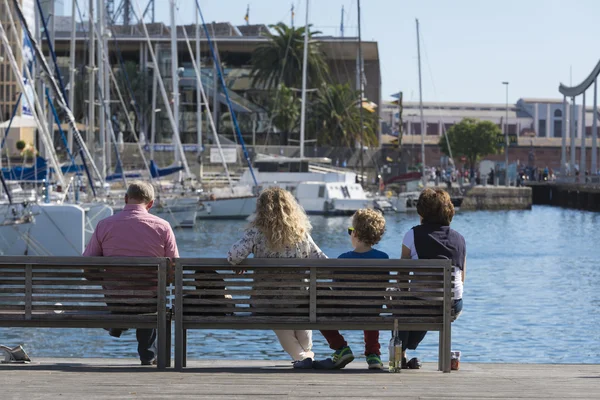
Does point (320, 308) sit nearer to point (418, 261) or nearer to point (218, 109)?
point (418, 261)

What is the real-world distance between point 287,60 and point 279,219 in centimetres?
8093

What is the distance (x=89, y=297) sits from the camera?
31.0ft

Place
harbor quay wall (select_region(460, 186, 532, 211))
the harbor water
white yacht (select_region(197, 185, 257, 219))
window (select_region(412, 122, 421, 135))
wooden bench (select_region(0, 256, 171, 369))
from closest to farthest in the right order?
1. wooden bench (select_region(0, 256, 171, 369))
2. the harbor water
3. white yacht (select_region(197, 185, 257, 219))
4. harbor quay wall (select_region(460, 186, 532, 211))
5. window (select_region(412, 122, 421, 135))

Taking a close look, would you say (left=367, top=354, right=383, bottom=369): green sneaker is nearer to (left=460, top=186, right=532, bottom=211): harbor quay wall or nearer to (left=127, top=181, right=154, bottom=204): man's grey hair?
(left=127, top=181, right=154, bottom=204): man's grey hair

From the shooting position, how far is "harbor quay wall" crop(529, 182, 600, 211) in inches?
3278

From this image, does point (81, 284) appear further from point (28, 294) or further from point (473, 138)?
point (473, 138)

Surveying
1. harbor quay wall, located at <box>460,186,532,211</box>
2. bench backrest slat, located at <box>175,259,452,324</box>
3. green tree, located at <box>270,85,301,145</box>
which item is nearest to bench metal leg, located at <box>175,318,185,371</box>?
bench backrest slat, located at <box>175,259,452,324</box>

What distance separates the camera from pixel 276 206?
923cm

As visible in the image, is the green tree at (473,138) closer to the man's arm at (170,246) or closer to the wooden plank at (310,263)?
the man's arm at (170,246)

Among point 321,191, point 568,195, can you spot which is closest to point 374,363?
point 321,191

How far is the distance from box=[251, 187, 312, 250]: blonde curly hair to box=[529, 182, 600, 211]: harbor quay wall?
242ft

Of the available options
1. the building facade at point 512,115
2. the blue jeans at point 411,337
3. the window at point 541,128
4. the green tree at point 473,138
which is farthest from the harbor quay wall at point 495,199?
the window at point 541,128

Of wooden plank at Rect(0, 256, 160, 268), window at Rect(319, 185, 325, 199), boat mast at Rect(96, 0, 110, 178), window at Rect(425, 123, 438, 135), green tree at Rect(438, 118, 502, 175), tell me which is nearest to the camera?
wooden plank at Rect(0, 256, 160, 268)

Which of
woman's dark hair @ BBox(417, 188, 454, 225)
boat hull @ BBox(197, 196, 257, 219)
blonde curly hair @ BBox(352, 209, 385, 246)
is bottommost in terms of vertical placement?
boat hull @ BBox(197, 196, 257, 219)
